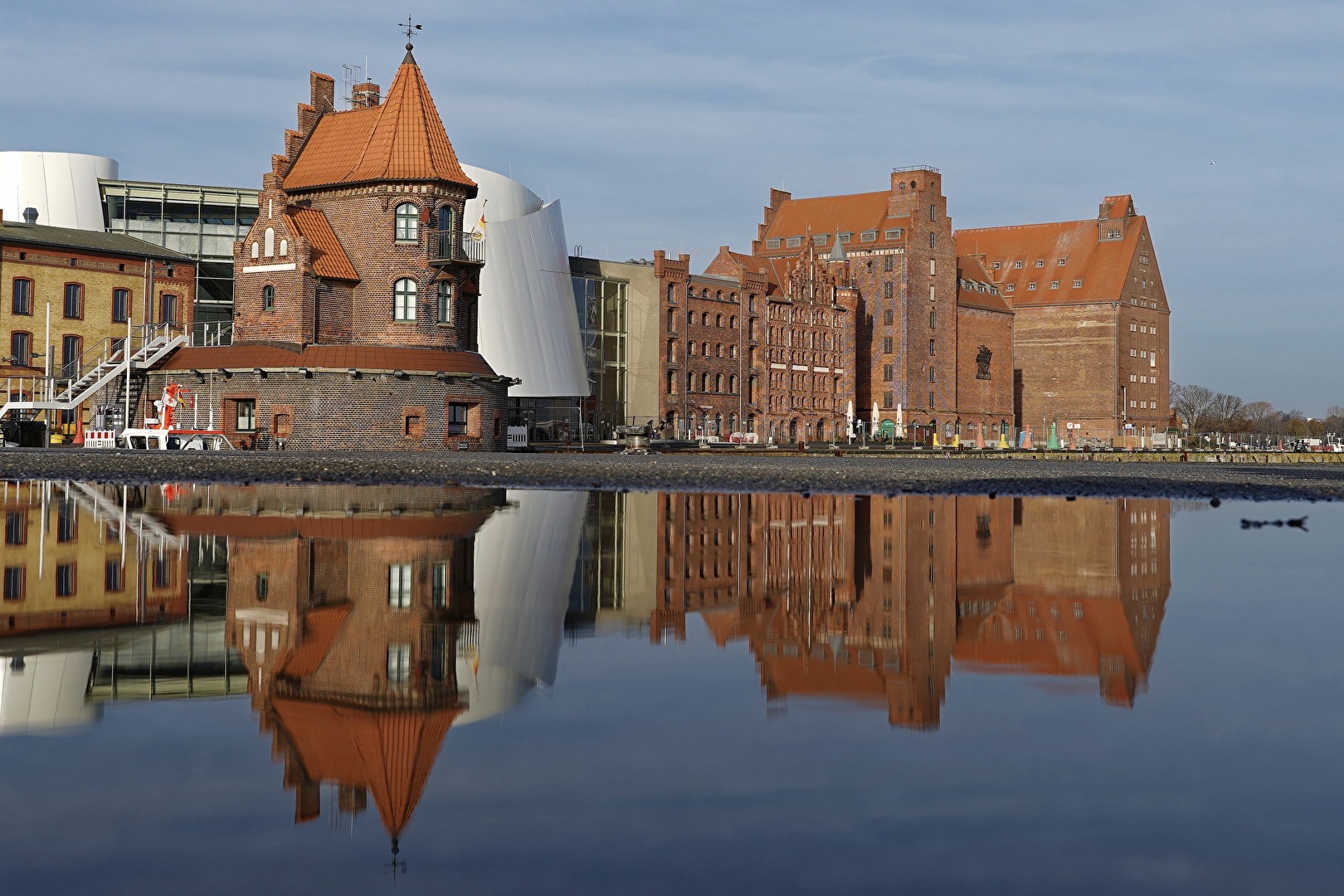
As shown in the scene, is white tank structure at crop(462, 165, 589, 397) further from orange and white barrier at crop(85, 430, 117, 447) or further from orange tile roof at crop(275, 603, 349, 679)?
orange tile roof at crop(275, 603, 349, 679)

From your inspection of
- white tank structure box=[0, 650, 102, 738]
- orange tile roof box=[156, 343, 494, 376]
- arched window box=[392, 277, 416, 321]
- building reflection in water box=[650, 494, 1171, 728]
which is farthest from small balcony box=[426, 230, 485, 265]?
white tank structure box=[0, 650, 102, 738]

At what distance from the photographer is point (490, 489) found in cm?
2553

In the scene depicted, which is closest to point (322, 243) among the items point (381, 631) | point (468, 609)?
point (468, 609)

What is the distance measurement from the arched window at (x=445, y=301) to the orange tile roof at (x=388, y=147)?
4.02m

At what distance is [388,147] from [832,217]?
2760 inches

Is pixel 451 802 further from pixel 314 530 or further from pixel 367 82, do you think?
pixel 367 82

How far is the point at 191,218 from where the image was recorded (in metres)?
82.8

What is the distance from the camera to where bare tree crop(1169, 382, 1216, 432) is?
17075 cm

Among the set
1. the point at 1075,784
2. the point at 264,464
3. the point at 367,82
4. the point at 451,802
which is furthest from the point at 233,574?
the point at 367,82

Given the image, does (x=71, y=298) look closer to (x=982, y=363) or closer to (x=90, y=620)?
(x=90, y=620)

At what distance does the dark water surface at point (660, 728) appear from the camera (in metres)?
4.25

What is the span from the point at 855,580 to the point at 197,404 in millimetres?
47389

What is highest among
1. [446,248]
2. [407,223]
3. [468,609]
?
[407,223]

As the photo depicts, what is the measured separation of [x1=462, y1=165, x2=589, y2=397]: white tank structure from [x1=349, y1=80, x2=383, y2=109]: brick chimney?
594 inches
